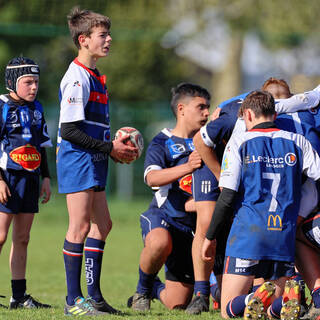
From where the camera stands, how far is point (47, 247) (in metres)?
12.9

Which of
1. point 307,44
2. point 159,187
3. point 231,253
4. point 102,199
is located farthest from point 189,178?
point 307,44

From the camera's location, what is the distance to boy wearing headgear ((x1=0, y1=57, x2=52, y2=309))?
623 cm

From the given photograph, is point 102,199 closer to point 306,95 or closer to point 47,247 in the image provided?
point 306,95

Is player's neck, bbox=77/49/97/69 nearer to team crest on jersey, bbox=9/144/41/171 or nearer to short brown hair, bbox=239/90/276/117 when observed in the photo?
team crest on jersey, bbox=9/144/41/171

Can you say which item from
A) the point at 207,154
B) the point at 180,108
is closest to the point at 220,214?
the point at 207,154

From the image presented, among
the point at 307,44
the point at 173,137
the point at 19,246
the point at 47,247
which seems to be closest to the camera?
the point at 19,246

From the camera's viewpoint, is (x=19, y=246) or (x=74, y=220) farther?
(x=19, y=246)

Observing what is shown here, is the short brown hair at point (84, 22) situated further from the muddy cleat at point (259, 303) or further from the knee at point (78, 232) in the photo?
the muddy cleat at point (259, 303)

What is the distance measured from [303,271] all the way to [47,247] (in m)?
8.06

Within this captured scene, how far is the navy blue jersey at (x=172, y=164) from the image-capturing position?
21.6ft

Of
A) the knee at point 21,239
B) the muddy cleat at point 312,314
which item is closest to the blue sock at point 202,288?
the muddy cleat at point 312,314

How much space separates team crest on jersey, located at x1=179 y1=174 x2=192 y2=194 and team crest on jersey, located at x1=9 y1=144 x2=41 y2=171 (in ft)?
4.36

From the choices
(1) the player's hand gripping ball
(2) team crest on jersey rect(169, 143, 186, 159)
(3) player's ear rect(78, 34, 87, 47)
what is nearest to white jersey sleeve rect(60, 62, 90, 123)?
(3) player's ear rect(78, 34, 87, 47)

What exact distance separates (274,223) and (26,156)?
2333 mm
